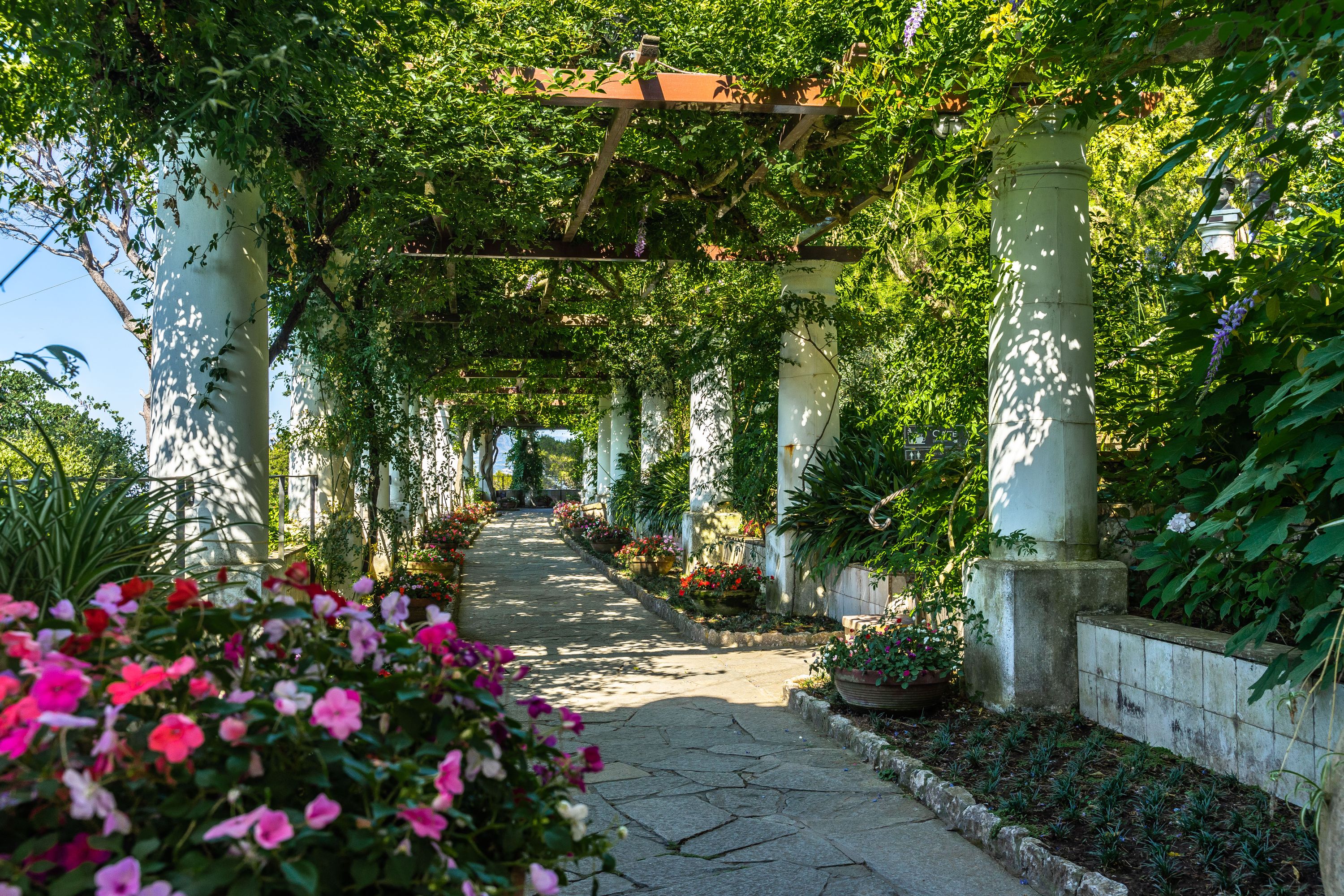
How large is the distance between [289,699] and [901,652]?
4.57 m

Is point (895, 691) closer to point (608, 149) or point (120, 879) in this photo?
point (608, 149)

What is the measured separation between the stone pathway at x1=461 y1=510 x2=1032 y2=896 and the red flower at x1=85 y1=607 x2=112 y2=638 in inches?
81.4

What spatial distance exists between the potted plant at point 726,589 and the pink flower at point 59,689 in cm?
832

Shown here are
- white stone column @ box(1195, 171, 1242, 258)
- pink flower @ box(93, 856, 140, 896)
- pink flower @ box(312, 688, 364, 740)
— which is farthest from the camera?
white stone column @ box(1195, 171, 1242, 258)

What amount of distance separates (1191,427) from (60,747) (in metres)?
4.14

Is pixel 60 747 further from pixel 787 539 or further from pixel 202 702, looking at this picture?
pixel 787 539

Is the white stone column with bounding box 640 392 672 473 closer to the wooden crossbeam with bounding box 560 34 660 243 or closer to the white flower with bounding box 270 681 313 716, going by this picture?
the wooden crossbeam with bounding box 560 34 660 243

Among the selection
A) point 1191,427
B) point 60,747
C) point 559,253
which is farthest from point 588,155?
point 60,747

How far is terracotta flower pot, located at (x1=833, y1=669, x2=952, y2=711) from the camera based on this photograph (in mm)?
5355

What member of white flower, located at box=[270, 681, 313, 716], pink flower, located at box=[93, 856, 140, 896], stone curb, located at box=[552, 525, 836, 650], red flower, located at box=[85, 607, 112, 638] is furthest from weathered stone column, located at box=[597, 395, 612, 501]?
pink flower, located at box=[93, 856, 140, 896]

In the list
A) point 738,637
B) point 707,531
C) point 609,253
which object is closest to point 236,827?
point 738,637

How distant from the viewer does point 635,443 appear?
19.8 meters

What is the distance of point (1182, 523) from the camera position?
387 centimetres

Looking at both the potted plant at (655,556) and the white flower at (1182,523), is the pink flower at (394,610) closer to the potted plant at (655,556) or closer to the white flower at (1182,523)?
the white flower at (1182,523)
